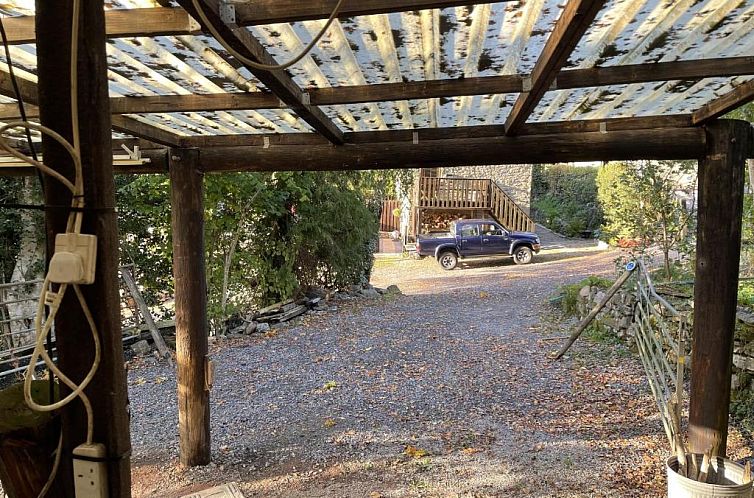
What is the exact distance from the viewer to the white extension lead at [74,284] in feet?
3.24

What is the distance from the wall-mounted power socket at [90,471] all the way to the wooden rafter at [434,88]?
7.30 feet

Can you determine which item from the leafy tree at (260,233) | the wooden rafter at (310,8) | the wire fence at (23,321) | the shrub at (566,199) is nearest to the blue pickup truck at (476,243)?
the leafy tree at (260,233)

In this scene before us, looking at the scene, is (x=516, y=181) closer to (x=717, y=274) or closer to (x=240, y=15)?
(x=717, y=274)

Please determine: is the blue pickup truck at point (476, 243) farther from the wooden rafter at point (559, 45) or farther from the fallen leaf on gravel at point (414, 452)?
the wooden rafter at point (559, 45)

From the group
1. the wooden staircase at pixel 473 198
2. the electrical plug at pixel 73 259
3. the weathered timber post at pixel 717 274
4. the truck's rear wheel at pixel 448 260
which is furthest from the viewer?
the wooden staircase at pixel 473 198

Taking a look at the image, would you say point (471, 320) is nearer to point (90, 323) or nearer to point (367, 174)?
point (367, 174)

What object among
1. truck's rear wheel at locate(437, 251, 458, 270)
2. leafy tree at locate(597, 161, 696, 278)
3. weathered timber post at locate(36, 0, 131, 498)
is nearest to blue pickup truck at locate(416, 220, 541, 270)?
truck's rear wheel at locate(437, 251, 458, 270)

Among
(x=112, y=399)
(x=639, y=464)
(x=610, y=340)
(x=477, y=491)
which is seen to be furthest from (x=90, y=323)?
(x=610, y=340)

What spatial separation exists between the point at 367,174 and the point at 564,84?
29.0 ft

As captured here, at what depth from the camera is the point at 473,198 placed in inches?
667

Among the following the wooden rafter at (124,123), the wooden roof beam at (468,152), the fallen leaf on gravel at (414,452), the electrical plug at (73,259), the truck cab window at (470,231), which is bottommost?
the fallen leaf on gravel at (414,452)

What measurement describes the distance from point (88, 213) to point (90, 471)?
1.79 feet

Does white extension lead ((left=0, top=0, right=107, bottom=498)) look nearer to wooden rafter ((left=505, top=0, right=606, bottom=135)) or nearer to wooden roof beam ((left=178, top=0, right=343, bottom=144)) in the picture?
wooden roof beam ((left=178, top=0, right=343, bottom=144))

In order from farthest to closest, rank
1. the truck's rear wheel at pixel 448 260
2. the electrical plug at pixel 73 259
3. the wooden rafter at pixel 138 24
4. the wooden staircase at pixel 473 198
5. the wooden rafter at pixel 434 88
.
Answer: the wooden staircase at pixel 473 198, the truck's rear wheel at pixel 448 260, the wooden rafter at pixel 434 88, the wooden rafter at pixel 138 24, the electrical plug at pixel 73 259
